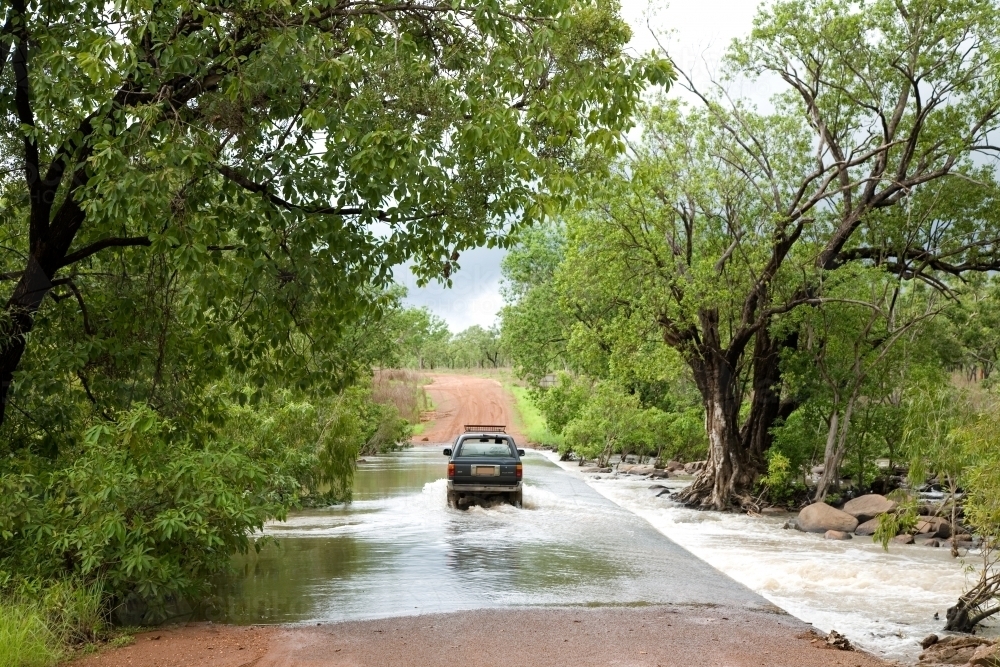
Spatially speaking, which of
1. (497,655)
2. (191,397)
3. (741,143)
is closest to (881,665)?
(497,655)

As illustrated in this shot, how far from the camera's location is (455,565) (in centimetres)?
1319

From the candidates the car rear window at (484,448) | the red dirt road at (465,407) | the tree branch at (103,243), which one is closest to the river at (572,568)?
the car rear window at (484,448)

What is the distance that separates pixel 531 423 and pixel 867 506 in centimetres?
5540

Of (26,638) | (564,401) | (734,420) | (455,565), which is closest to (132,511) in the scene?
(26,638)

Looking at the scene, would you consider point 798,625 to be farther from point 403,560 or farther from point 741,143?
point 741,143

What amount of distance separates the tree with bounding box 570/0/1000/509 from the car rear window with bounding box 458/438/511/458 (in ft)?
18.9

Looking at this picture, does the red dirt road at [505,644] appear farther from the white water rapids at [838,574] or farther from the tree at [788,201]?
the tree at [788,201]

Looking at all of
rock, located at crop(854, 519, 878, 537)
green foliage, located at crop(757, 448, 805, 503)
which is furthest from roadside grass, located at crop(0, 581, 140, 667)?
green foliage, located at crop(757, 448, 805, 503)

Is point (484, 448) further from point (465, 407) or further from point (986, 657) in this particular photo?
point (465, 407)

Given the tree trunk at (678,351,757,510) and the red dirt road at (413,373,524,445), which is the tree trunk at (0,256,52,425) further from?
the red dirt road at (413,373,524,445)

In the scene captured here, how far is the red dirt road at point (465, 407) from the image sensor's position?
72.8m

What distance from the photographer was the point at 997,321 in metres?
35.6

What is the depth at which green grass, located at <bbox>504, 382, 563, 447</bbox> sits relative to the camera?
59.5m

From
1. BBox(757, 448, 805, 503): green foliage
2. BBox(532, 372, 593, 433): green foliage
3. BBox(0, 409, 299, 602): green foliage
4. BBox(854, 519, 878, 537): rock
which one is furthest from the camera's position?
BBox(532, 372, 593, 433): green foliage
